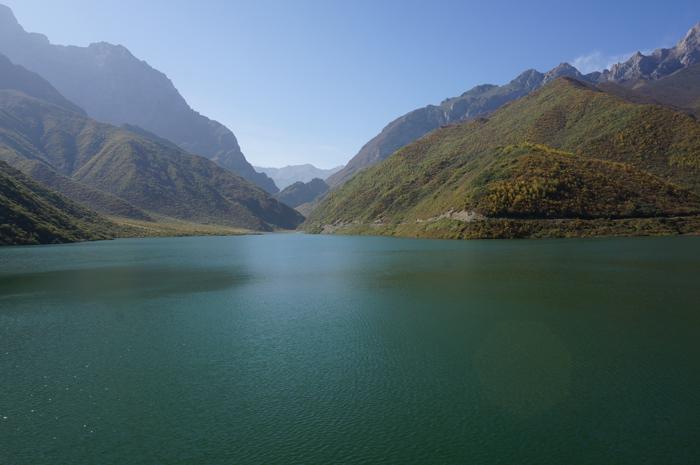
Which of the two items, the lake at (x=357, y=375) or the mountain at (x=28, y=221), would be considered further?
the mountain at (x=28, y=221)

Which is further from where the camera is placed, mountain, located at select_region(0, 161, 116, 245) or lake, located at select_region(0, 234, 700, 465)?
mountain, located at select_region(0, 161, 116, 245)

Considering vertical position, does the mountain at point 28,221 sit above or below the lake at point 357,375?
above

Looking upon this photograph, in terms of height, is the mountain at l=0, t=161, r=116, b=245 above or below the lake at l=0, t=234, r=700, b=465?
above

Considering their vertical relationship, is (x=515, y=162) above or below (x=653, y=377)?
above

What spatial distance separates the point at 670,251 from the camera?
322 ft

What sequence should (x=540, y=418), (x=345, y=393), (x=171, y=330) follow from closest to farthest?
1. (x=540, y=418)
2. (x=345, y=393)
3. (x=171, y=330)

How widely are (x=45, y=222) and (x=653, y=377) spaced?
207 metres

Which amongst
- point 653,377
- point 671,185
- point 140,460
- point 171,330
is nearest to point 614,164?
point 671,185

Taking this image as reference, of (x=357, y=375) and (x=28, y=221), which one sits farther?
(x=28, y=221)

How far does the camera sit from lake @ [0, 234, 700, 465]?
19.7 m

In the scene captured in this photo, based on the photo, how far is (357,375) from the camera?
2870cm

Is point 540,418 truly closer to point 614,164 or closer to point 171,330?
point 171,330

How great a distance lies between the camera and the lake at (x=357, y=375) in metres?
19.7

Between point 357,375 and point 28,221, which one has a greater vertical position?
point 28,221
